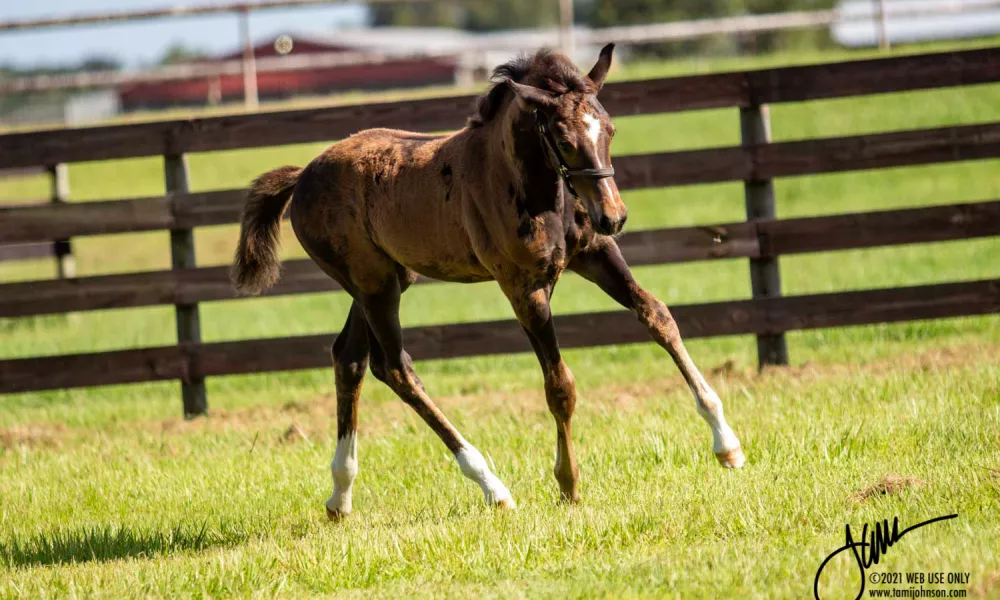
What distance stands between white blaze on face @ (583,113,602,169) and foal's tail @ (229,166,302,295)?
2.11 m

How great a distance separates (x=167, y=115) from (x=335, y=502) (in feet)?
45.3

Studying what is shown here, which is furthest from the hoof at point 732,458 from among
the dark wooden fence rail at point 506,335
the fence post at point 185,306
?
the fence post at point 185,306

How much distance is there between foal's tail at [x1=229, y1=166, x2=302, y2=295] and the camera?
608cm

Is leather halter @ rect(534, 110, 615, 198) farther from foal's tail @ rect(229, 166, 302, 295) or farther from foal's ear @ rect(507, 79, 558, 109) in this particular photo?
foal's tail @ rect(229, 166, 302, 295)

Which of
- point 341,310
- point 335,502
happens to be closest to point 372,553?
point 335,502

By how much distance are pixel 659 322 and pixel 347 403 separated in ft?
5.30

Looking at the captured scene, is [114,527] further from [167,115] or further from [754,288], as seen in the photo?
[167,115]

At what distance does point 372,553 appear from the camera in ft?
14.5

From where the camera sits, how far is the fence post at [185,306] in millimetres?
8227

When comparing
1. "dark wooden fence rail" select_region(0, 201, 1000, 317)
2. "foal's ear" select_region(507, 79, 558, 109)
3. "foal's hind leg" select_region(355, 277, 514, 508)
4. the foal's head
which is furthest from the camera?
"dark wooden fence rail" select_region(0, 201, 1000, 317)

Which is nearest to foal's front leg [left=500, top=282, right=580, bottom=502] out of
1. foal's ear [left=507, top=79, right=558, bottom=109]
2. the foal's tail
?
foal's ear [left=507, top=79, right=558, bottom=109]

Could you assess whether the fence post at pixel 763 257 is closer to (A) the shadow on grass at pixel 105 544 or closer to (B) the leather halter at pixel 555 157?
(B) the leather halter at pixel 555 157

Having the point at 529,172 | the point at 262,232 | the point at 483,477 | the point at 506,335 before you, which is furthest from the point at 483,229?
the point at 506,335

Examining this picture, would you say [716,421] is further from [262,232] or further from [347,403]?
[262,232]
